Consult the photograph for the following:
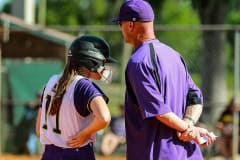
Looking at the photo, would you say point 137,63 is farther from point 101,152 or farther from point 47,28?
point 47,28

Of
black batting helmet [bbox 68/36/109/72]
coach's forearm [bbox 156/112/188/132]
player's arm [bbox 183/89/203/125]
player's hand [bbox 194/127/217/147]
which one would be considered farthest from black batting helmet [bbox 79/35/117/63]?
player's hand [bbox 194/127/217/147]

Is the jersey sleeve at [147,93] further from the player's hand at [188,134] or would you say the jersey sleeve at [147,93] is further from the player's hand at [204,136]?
the player's hand at [204,136]

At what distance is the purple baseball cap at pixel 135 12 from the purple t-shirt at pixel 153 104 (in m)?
0.18

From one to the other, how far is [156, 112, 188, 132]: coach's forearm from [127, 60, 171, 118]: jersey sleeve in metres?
0.03

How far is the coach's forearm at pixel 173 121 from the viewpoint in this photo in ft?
14.9

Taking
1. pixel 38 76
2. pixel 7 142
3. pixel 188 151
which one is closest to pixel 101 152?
pixel 7 142

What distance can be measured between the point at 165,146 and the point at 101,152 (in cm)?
817

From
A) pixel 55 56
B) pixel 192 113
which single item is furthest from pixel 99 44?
pixel 55 56

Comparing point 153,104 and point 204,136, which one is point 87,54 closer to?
point 153,104

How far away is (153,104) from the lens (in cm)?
454

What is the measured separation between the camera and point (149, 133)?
4.63 metres

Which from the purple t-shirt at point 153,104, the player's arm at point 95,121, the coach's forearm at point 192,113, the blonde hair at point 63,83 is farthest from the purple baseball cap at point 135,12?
the coach's forearm at point 192,113

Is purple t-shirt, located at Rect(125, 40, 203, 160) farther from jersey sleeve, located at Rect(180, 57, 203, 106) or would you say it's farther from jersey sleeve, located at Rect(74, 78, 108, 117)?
jersey sleeve, located at Rect(74, 78, 108, 117)

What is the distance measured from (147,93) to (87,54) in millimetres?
665
